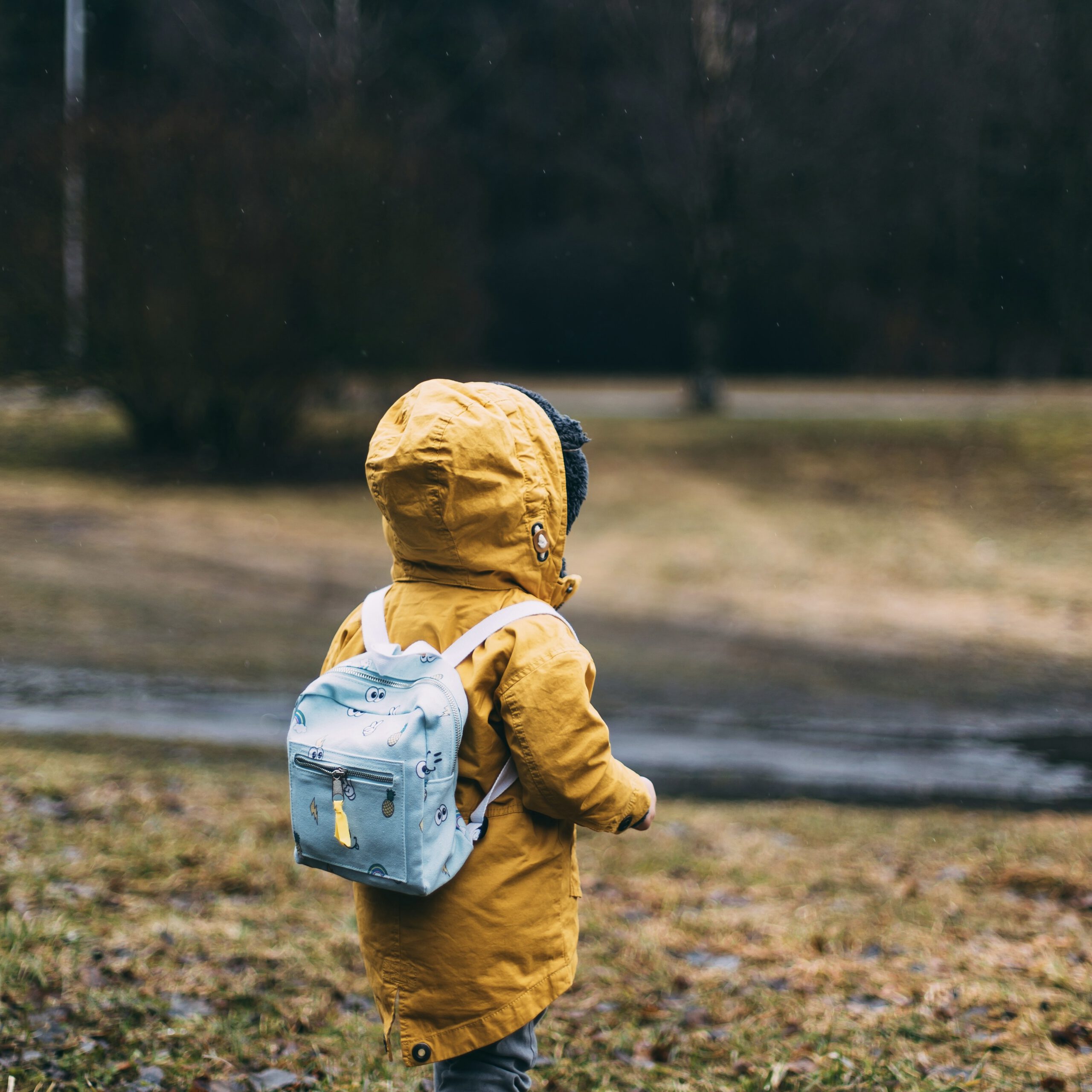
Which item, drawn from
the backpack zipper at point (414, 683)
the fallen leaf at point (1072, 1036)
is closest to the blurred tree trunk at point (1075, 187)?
the fallen leaf at point (1072, 1036)

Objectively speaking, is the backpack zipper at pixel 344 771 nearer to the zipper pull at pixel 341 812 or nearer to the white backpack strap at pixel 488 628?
the zipper pull at pixel 341 812

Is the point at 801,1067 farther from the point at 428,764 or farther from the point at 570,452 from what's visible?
the point at 570,452

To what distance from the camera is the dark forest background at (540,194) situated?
50.4 feet

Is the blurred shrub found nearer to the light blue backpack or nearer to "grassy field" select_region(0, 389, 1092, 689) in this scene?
"grassy field" select_region(0, 389, 1092, 689)

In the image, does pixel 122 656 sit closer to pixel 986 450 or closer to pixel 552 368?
pixel 986 450

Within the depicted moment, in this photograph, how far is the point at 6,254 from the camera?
49.6 ft

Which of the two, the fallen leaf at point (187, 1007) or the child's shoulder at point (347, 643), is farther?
the fallen leaf at point (187, 1007)

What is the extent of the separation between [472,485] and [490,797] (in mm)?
585

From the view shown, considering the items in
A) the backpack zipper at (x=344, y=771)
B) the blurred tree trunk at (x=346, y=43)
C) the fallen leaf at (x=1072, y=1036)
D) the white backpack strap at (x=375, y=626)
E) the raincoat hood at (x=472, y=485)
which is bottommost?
the fallen leaf at (x=1072, y=1036)

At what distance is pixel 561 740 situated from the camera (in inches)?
85.7

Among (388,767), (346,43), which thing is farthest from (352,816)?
(346,43)

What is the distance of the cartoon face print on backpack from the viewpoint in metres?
2.09

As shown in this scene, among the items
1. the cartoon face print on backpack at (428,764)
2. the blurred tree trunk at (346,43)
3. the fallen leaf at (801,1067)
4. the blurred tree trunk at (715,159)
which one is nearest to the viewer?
the cartoon face print on backpack at (428,764)

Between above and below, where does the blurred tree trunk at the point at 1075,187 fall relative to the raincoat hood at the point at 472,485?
above
